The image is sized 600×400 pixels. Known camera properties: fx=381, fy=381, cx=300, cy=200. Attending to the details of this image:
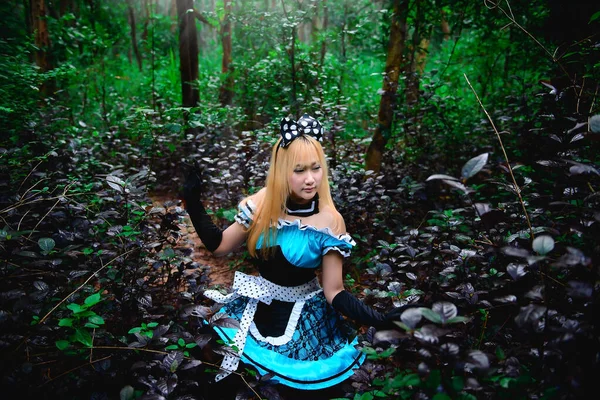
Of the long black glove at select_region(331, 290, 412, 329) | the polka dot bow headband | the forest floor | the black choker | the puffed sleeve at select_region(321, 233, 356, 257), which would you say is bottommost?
the forest floor

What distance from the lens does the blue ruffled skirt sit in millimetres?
1713

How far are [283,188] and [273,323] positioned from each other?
69 centimetres

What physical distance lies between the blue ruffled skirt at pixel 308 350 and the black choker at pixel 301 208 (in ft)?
1.45

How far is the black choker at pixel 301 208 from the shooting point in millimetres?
2031

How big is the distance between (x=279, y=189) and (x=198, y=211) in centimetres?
46

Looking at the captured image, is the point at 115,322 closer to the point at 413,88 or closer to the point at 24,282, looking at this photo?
the point at 24,282

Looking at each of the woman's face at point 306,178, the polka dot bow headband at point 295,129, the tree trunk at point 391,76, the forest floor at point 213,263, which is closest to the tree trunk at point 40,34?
the forest floor at point 213,263

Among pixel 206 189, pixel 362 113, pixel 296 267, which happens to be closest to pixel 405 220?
pixel 296 267

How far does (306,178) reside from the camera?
1.92 meters

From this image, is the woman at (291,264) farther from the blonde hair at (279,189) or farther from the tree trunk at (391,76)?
the tree trunk at (391,76)

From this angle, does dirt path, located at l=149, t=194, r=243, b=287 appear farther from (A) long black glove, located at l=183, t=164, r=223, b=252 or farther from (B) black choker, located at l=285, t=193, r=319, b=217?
(B) black choker, located at l=285, t=193, r=319, b=217

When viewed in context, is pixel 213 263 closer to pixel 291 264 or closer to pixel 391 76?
pixel 291 264

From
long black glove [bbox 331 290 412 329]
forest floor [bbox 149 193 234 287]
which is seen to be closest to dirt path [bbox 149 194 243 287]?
forest floor [bbox 149 193 234 287]

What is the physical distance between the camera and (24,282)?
1730 mm
